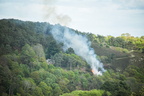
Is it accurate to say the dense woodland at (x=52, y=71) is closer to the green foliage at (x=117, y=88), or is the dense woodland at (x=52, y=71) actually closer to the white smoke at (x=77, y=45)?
the green foliage at (x=117, y=88)

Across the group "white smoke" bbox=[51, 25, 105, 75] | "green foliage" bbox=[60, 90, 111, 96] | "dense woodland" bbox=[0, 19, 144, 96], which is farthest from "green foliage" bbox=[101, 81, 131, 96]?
"white smoke" bbox=[51, 25, 105, 75]

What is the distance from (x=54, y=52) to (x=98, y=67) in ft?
33.5

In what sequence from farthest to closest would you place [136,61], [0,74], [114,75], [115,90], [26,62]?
[136,61] < [114,75] < [26,62] < [115,90] < [0,74]

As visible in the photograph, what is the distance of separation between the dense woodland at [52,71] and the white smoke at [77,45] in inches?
81.4

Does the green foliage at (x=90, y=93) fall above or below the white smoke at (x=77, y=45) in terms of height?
below

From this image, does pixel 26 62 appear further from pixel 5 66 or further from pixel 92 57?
pixel 92 57

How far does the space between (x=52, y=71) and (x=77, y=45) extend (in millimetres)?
22951

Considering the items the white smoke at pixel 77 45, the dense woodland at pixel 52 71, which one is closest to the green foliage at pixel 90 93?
the dense woodland at pixel 52 71

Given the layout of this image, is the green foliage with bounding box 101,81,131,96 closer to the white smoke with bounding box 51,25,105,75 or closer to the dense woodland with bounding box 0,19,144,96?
the dense woodland with bounding box 0,19,144,96

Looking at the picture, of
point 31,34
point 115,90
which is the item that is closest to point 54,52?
point 31,34

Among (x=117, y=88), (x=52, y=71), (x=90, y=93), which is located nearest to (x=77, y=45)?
(x=52, y=71)

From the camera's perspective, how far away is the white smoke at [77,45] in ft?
208

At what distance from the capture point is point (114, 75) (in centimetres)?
5912

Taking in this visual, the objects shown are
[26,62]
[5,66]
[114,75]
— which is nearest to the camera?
[5,66]
